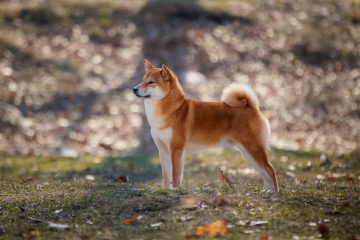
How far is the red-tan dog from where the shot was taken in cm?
919

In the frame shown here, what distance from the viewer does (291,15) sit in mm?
22234

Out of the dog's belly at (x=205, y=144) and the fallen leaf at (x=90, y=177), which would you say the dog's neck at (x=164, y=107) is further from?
the fallen leaf at (x=90, y=177)

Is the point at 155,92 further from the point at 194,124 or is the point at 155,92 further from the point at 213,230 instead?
the point at 213,230

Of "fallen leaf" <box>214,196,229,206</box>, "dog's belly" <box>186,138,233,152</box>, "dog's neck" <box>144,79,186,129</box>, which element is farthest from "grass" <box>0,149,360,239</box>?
"dog's belly" <box>186,138,233,152</box>

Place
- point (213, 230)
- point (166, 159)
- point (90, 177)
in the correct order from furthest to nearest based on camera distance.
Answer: point (90, 177)
point (166, 159)
point (213, 230)

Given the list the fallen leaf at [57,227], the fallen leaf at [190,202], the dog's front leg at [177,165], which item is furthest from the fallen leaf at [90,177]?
the fallen leaf at [57,227]

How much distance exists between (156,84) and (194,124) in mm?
742

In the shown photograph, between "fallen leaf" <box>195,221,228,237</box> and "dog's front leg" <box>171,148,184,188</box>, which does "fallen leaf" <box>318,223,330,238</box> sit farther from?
"dog's front leg" <box>171,148,184,188</box>

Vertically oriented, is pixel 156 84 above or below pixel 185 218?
above

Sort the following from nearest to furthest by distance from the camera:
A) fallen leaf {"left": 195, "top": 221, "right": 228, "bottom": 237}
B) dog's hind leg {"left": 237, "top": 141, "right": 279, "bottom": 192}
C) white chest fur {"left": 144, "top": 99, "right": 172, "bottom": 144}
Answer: fallen leaf {"left": 195, "top": 221, "right": 228, "bottom": 237} < white chest fur {"left": 144, "top": 99, "right": 172, "bottom": 144} < dog's hind leg {"left": 237, "top": 141, "right": 279, "bottom": 192}

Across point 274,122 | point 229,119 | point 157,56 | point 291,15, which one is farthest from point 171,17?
point 229,119

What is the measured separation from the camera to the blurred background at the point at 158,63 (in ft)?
52.2

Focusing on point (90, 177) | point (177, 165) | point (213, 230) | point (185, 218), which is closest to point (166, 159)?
point (177, 165)

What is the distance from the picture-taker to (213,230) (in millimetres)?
6379
